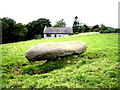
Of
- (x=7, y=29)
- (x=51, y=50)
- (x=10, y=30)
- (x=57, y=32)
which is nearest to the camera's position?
(x=51, y=50)

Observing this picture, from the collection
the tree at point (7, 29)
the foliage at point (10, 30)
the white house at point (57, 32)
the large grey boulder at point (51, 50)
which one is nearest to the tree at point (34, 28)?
the foliage at point (10, 30)

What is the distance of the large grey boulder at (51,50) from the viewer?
1080 centimetres

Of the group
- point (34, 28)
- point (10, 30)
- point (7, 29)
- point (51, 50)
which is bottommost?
point (51, 50)

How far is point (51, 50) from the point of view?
1138cm

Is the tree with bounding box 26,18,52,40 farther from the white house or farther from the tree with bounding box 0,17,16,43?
the tree with bounding box 0,17,16,43

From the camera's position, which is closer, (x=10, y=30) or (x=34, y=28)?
(x=10, y=30)

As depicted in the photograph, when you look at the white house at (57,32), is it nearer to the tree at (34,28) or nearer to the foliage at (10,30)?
the foliage at (10,30)

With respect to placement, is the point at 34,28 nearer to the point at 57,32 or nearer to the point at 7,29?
the point at 57,32

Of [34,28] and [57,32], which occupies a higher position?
[34,28]

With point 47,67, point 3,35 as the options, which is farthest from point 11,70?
point 3,35

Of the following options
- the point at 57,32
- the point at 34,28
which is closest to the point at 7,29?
the point at 34,28

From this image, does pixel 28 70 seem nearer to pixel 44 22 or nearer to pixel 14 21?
pixel 14 21

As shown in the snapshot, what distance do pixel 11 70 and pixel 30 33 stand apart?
8698 cm

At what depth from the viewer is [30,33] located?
94562mm
